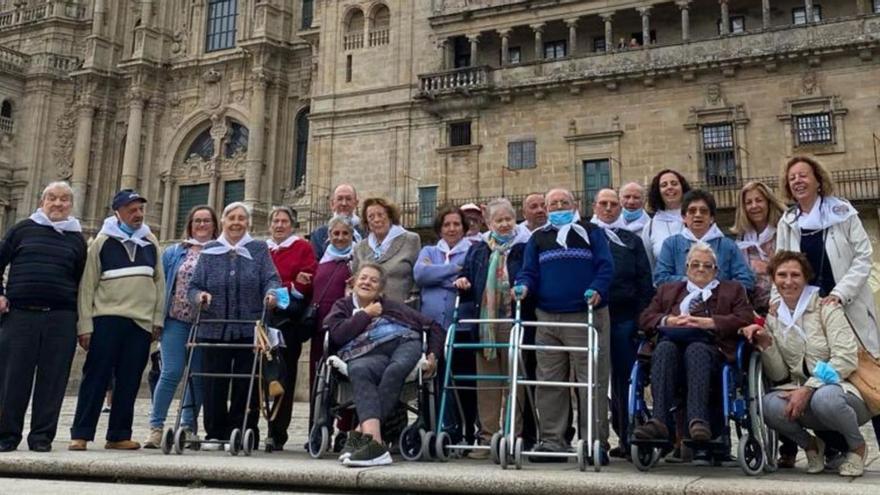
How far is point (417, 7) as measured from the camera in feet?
102

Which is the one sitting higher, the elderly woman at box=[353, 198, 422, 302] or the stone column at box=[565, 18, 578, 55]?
the stone column at box=[565, 18, 578, 55]

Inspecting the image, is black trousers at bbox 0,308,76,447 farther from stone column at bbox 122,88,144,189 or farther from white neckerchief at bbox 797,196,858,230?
stone column at bbox 122,88,144,189

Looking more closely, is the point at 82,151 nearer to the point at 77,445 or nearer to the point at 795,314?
the point at 77,445

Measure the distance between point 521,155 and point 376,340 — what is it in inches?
856

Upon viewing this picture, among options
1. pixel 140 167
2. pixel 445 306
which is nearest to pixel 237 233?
pixel 445 306

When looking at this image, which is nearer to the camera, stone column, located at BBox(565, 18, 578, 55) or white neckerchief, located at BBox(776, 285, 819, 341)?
white neckerchief, located at BBox(776, 285, 819, 341)

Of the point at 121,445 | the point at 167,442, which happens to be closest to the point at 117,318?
the point at 121,445

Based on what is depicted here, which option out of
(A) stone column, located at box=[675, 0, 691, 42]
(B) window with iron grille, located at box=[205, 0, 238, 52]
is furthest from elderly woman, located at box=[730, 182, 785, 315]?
(B) window with iron grille, located at box=[205, 0, 238, 52]

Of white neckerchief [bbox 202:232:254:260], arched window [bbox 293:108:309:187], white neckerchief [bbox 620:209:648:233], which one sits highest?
arched window [bbox 293:108:309:187]

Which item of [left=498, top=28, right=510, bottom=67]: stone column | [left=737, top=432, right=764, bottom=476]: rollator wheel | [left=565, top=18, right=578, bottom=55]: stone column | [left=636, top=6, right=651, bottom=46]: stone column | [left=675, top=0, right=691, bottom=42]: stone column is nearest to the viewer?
[left=737, top=432, right=764, bottom=476]: rollator wheel

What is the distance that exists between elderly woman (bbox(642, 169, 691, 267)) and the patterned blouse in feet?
14.7

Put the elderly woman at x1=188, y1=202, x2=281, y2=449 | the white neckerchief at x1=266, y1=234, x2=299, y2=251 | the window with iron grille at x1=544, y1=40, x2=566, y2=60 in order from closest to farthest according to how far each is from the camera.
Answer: the elderly woman at x1=188, y1=202, x2=281, y2=449, the white neckerchief at x1=266, y1=234, x2=299, y2=251, the window with iron grille at x1=544, y1=40, x2=566, y2=60

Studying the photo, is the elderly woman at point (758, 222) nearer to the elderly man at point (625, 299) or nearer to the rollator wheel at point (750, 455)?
the elderly man at point (625, 299)

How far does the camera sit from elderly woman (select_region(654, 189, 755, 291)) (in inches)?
272
